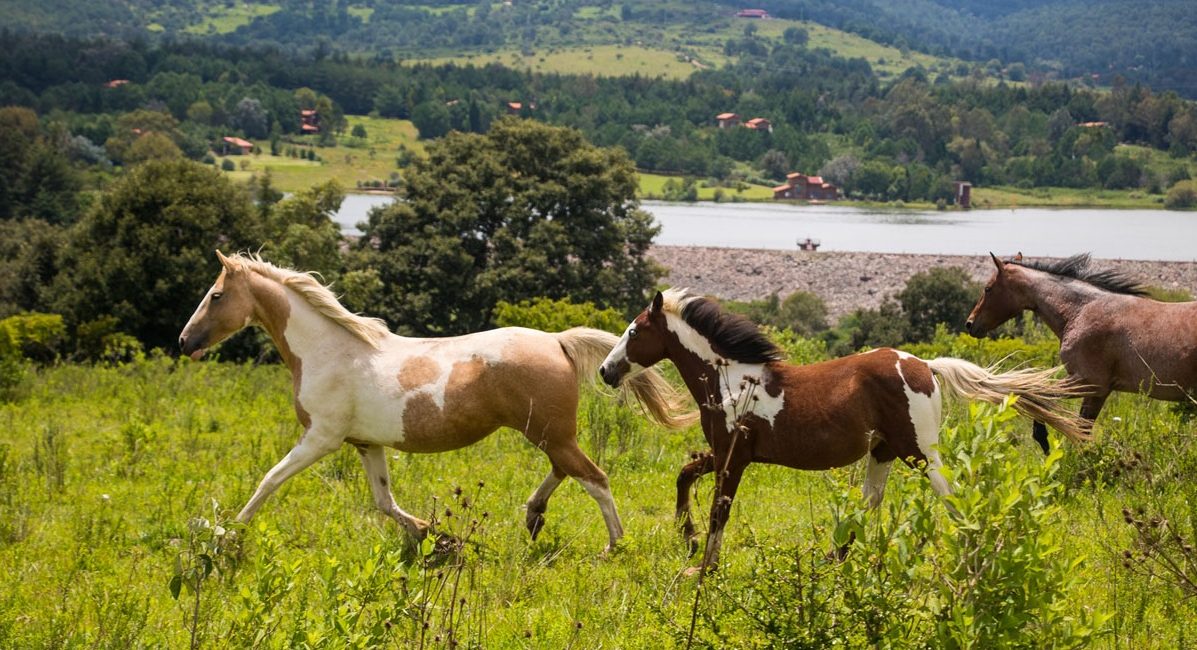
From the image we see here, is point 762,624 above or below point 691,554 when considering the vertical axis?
above

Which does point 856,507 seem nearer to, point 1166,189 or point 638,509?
point 638,509

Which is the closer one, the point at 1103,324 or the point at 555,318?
the point at 1103,324

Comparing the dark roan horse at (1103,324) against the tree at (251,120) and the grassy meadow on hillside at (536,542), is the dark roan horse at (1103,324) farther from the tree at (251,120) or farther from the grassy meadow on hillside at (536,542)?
the tree at (251,120)

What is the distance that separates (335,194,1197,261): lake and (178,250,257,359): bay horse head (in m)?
47.6

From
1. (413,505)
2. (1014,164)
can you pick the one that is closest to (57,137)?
(1014,164)

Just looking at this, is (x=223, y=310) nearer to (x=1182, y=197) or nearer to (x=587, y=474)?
(x=587, y=474)

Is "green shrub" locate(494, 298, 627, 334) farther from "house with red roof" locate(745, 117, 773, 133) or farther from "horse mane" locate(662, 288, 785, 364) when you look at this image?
"house with red roof" locate(745, 117, 773, 133)

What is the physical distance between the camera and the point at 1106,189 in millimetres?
115000

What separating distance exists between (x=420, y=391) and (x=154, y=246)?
2612cm

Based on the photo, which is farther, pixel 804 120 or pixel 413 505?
pixel 804 120

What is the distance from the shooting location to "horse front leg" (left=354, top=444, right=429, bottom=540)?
7.30 meters

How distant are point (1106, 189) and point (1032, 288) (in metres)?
116

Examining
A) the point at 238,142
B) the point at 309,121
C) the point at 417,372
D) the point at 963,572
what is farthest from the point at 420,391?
the point at 309,121

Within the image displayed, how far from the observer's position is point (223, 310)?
775cm
